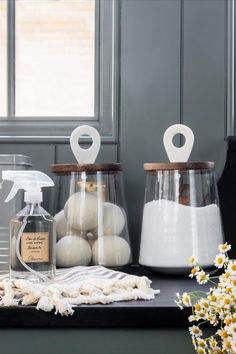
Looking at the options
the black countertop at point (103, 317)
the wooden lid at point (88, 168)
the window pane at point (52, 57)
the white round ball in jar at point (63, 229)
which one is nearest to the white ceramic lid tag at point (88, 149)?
the wooden lid at point (88, 168)

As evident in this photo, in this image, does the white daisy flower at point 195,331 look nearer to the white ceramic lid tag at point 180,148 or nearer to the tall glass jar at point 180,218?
the tall glass jar at point 180,218

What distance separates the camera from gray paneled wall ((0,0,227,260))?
1.50m

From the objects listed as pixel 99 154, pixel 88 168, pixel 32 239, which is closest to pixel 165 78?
pixel 99 154

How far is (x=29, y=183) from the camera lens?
1113 mm

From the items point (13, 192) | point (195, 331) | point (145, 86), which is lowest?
point (195, 331)

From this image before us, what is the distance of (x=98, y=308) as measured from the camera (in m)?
0.91

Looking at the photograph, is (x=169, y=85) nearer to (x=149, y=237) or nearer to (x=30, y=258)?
(x=149, y=237)

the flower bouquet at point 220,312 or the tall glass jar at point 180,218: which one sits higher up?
the tall glass jar at point 180,218

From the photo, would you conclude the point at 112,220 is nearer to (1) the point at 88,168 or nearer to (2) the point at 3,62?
(1) the point at 88,168

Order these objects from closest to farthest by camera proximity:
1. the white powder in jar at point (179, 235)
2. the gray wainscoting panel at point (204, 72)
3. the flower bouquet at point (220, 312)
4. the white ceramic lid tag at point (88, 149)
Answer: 1. the flower bouquet at point (220, 312)
2. the white powder in jar at point (179, 235)
3. the white ceramic lid tag at point (88, 149)
4. the gray wainscoting panel at point (204, 72)

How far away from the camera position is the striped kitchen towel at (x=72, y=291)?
91 centimetres

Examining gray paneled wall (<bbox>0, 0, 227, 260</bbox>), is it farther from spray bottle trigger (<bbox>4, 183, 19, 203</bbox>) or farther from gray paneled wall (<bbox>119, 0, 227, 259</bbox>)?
spray bottle trigger (<bbox>4, 183, 19, 203</bbox>)

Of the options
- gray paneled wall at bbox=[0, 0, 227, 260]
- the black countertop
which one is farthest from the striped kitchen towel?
gray paneled wall at bbox=[0, 0, 227, 260]

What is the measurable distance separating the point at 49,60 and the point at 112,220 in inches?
23.4
